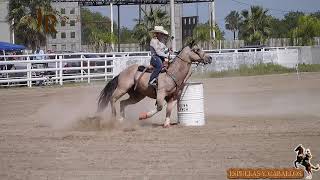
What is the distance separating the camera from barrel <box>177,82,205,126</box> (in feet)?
43.6

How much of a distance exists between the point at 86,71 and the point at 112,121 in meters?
19.9

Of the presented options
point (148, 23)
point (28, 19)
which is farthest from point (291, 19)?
point (28, 19)

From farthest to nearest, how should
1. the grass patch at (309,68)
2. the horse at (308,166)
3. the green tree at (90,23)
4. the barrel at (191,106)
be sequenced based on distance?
1. the green tree at (90,23)
2. the grass patch at (309,68)
3. the barrel at (191,106)
4. the horse at (308,166)

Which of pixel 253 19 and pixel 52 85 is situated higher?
pixel 253 19

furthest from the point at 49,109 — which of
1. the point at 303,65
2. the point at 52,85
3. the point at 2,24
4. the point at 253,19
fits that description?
the point at 253,19

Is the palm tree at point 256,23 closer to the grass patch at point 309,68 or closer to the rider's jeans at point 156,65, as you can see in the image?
the grass patch at point 309,68

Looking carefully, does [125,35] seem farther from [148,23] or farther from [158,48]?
[158,48]

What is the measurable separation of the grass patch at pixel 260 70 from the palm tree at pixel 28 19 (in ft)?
70.4

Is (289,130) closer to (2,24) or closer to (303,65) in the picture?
(303,65)

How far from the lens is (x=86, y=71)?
108 ft

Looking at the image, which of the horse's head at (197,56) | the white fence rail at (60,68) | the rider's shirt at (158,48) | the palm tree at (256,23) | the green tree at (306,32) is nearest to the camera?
the rider's shirt at (158,48)

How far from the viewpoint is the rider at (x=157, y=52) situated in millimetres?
12711

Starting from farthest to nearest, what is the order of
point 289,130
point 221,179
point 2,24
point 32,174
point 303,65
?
point 2,24
point 303,65
point 289,130
point 32,174
point 221,179

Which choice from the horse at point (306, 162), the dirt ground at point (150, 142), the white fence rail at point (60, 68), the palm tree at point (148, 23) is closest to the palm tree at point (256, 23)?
the palm tree at point (148, 23)
